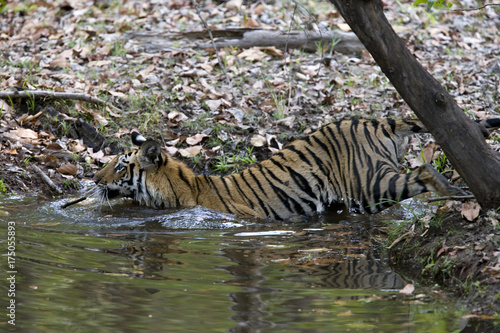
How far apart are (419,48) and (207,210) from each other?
5.60 meters

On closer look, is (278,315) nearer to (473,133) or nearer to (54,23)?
(473,133)

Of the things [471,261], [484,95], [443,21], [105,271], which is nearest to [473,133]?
[471,261]

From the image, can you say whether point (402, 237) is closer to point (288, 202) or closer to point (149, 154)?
point (288, 202)

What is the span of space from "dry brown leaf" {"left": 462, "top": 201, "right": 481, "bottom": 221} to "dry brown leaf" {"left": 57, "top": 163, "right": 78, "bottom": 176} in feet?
14.8

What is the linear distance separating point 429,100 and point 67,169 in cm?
452

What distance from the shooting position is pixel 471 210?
12.6 ft

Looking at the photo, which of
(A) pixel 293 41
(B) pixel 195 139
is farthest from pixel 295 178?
(A) pixel 293 41

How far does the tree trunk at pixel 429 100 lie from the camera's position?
343 cm

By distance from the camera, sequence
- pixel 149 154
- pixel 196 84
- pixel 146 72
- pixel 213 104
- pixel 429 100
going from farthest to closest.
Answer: pixel 146 72
pixel 196 84
pixel 213 104
pixel 149 154
pixel 429 100

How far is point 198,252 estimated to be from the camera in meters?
4.21

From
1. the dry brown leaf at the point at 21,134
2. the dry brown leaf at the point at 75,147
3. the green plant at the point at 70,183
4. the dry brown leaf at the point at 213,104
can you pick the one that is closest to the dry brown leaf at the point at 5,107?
the dry brown leaf at the point at 21,134

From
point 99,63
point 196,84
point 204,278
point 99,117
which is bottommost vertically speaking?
point 204,278

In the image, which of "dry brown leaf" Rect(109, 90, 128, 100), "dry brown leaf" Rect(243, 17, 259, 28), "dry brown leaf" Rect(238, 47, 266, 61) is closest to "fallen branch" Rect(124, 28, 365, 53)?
"dry brown leaf" Rect(238, 47, 266, 61)

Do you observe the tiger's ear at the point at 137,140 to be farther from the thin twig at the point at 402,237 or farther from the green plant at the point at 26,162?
the thin twig at the point at 402,237
